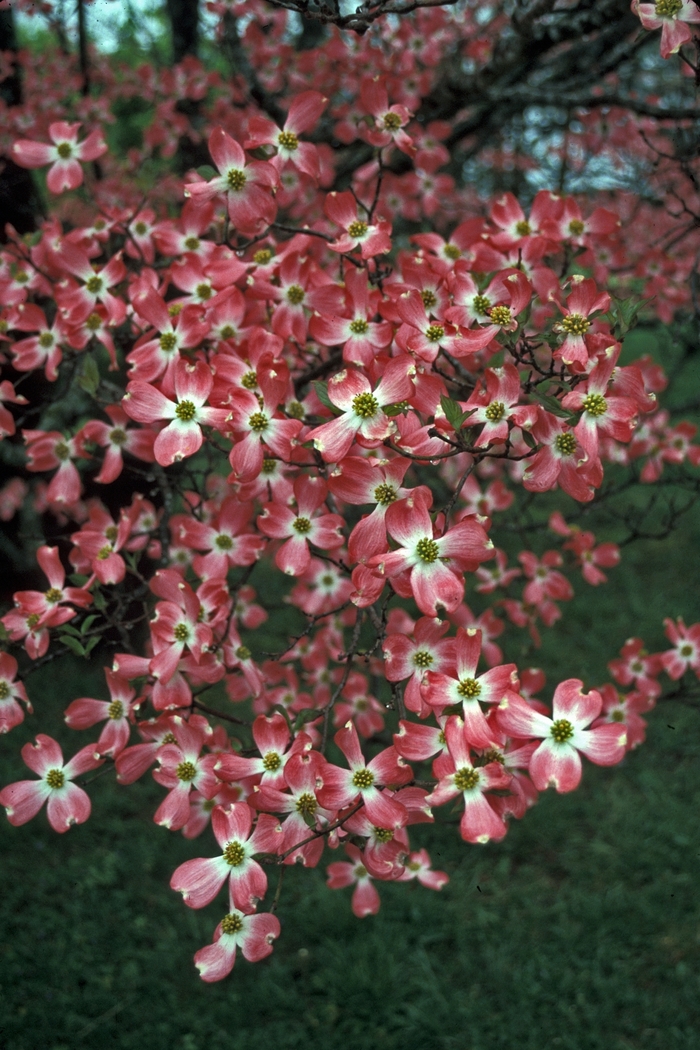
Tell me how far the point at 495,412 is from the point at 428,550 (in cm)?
26

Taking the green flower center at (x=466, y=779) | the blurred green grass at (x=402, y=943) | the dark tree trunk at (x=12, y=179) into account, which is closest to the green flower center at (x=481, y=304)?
the green flower center at (x=466, y=779)

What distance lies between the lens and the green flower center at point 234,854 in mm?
1221

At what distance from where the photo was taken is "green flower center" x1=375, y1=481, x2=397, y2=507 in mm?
1231

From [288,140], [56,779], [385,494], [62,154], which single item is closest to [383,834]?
[385,494]

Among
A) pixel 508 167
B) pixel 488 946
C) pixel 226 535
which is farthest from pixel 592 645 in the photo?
pixel 508 167

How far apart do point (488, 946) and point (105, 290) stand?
7.30 feet

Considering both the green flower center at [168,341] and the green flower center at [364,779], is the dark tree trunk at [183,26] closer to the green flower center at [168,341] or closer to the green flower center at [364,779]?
the green flower center at [168,341]

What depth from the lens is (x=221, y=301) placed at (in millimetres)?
1532

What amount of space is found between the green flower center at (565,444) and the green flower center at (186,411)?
0.60 m

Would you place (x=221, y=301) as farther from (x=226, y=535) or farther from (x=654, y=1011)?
(x=654, y=1011)

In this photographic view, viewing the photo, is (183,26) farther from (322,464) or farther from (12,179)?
(322,464)

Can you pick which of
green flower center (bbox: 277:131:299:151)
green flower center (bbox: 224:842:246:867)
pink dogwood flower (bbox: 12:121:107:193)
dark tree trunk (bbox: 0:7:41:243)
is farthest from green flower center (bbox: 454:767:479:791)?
dark tree trunk (bbox: 0:7:41:243)

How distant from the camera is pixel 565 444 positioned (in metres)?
1.22

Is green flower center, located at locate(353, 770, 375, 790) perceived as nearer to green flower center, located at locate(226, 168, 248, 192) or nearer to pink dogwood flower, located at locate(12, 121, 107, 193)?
green flower center, located at locate(226, 168, 248, 192)
